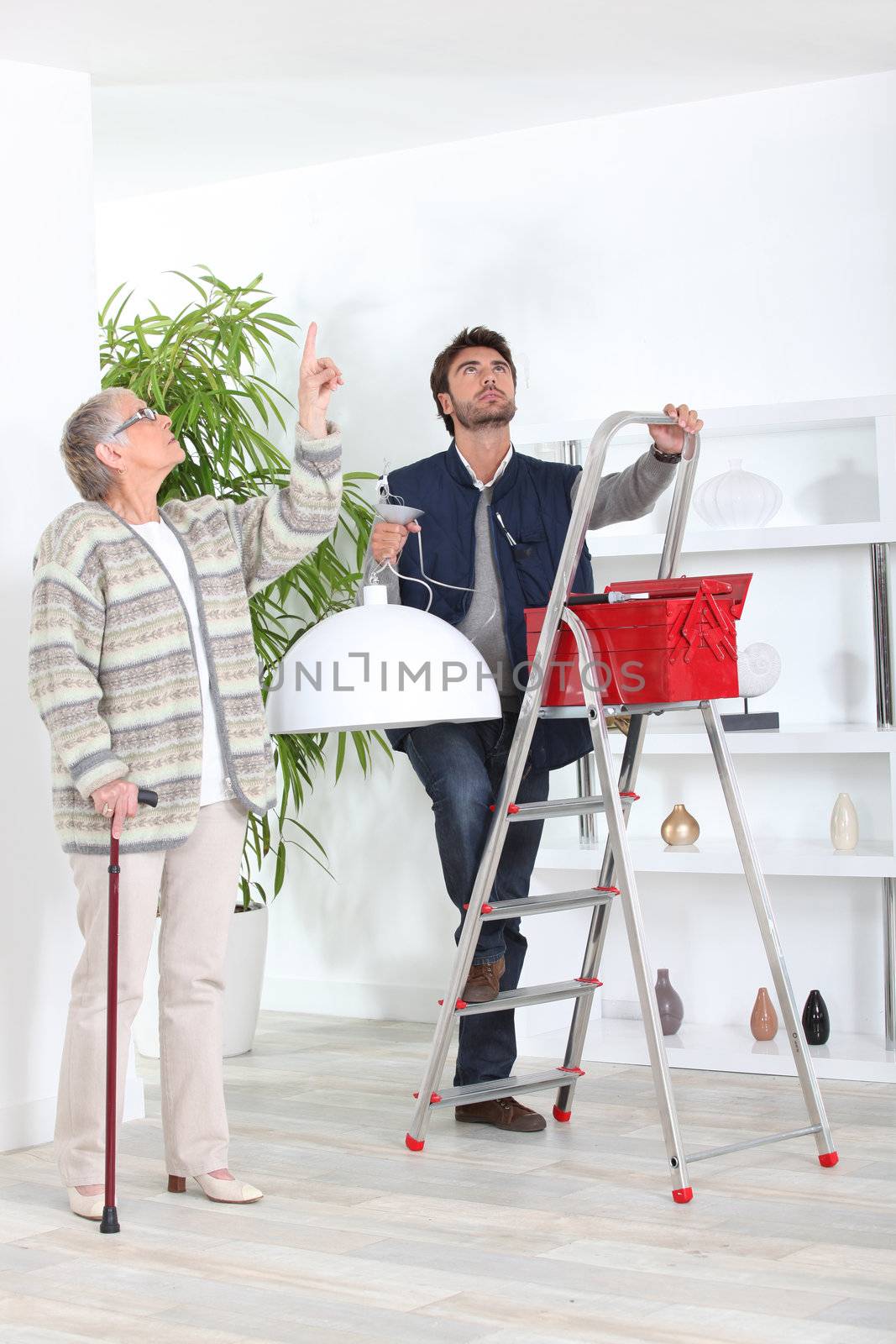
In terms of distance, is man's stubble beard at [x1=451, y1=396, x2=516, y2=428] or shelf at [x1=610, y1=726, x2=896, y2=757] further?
shelf at [x1=610, y1=726, x2=896, y2=757]

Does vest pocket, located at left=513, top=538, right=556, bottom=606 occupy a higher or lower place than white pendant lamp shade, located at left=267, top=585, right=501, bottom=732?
higher

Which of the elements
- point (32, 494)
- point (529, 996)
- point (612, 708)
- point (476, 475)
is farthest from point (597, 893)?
point (32, 494)

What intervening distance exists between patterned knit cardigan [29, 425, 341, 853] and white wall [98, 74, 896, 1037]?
1668 millimetres

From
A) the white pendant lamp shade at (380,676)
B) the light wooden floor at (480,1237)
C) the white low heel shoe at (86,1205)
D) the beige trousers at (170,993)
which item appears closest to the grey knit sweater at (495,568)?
the white pendant lamp shade at (380,676)

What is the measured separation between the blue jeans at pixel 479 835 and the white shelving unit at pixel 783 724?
1.83 feet

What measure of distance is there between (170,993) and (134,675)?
585 mm

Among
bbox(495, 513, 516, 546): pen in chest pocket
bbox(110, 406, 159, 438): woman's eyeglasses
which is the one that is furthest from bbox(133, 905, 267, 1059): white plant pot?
bbox(110, 406, 159, 438): woman's eyeglasses

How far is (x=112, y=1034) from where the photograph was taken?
2727 millimetres

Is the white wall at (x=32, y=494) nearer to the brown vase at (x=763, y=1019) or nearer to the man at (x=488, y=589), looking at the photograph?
the man at (x=488, y=589)

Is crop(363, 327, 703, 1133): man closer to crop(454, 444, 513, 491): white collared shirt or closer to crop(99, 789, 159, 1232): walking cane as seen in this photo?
crop(454, 444, 513, 491): white collared shirt

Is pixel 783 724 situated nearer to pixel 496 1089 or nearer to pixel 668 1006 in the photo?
pixel 668 1006

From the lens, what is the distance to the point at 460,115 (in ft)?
14.2

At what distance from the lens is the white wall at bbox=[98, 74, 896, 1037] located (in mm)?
4094

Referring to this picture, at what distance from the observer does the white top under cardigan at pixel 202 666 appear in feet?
9.37
